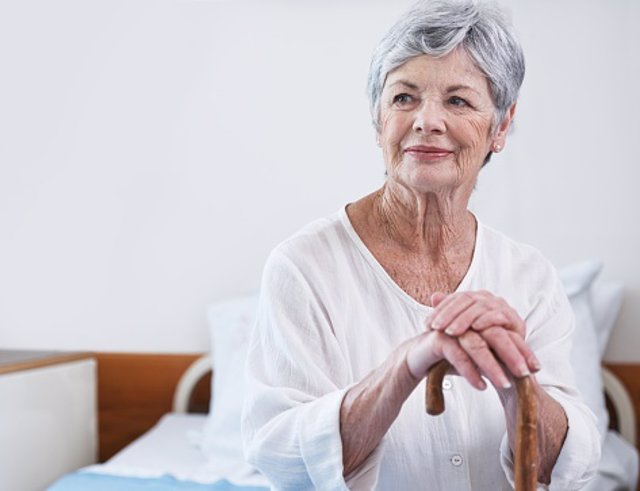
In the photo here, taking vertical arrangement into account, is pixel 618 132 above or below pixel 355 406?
above

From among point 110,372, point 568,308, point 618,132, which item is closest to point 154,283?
point 110,372

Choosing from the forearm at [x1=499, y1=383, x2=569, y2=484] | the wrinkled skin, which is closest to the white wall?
the wrinkled skin

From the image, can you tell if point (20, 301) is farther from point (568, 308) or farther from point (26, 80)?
point (568, 308)

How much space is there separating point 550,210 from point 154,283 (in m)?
0.91

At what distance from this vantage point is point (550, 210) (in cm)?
185

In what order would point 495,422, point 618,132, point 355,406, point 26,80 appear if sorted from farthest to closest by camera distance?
point 26,80 → point 618,132 → point 495,422 → point 355,406

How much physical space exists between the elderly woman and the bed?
710 millimetres

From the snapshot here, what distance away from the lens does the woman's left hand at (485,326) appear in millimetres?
719

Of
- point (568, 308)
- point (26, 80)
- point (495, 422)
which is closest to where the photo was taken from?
point (495, 422)

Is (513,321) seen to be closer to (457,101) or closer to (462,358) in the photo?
(462,358)

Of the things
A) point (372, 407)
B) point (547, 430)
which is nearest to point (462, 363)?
point (372, 407)

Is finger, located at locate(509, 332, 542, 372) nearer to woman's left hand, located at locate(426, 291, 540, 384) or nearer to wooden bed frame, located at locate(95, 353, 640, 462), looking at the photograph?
woman's left hand, located at locate(426, 291, 540, 384)

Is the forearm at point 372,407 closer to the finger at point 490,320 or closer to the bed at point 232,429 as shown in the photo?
the finger at point 490,320

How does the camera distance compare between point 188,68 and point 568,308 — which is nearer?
point 568,308
